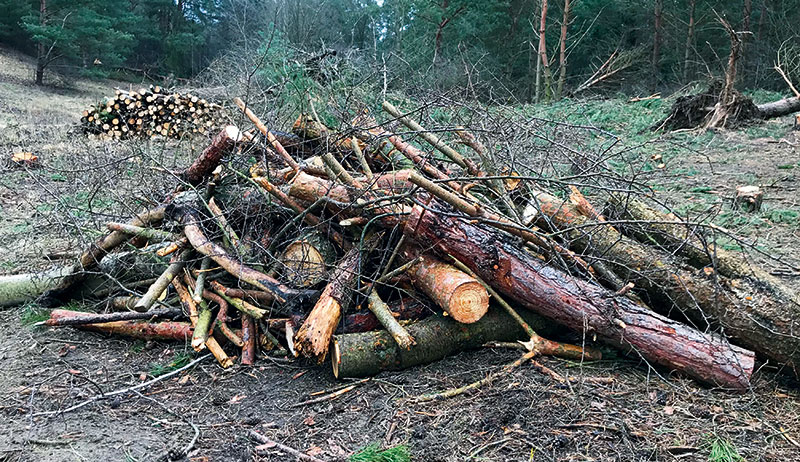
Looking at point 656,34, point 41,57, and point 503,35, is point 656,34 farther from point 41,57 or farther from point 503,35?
point 41,57

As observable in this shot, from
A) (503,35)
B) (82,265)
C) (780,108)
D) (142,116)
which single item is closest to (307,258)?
(82,265)

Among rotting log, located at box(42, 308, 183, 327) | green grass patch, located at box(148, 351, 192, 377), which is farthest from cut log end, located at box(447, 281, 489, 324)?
rotting log, located at box(42, 308, 183, 327)

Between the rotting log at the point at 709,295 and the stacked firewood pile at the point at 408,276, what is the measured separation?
10mm

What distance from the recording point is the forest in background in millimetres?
16359

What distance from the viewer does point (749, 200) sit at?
19.3ft

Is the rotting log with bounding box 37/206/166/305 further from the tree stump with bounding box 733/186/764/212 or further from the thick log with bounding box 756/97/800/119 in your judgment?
the thick log with bounding box 756/97/800/119

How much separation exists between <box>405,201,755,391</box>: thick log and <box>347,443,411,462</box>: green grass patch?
1.26m

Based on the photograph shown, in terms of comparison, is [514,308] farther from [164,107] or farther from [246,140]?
[164,107]

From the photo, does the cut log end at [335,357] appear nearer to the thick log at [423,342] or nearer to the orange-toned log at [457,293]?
the thick log at [423,342]

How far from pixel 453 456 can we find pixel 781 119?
35.7ft

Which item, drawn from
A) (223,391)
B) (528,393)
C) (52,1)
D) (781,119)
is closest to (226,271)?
(223,391)

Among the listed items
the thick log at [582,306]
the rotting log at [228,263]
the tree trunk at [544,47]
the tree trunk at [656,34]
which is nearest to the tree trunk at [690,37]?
the tree trunk at [656,34]

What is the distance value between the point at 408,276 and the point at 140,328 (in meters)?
2.04

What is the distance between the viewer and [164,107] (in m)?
10.8
